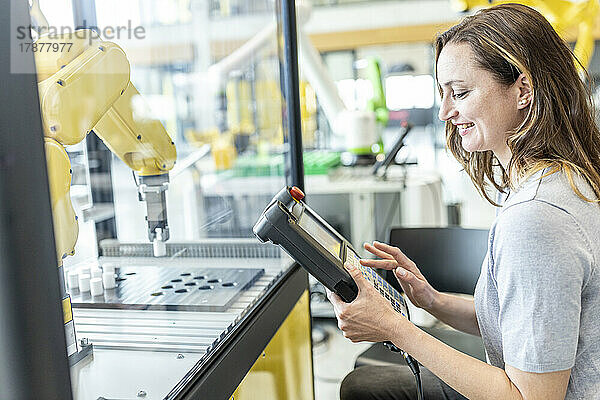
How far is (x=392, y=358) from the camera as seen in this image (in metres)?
1.63

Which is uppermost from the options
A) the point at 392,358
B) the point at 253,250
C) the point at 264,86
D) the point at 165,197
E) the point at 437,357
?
the point at 264,86

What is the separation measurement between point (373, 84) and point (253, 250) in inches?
97.6

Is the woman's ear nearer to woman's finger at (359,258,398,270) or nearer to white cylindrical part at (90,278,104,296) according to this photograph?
woman's finger at (359,258,398,270)

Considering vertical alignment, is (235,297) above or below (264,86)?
below

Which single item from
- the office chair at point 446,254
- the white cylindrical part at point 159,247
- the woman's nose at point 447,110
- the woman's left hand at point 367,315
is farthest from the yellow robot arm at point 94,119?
the office chair at point 446,254

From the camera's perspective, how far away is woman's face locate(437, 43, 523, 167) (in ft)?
3.24

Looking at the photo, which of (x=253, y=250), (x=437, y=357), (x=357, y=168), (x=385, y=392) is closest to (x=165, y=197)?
(x=253, y=250)

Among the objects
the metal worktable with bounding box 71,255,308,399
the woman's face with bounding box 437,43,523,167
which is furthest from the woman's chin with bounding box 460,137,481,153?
the metal worktable with bounding box 71,255,308,399

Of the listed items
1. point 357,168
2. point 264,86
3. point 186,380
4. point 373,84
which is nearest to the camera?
point 186,380

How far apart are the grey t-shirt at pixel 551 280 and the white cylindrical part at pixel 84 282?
2.23 feet

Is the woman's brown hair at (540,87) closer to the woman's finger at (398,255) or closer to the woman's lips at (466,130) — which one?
the woman's lips at (466,130)

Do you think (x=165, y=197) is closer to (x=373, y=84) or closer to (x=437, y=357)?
(x=437, y=357)

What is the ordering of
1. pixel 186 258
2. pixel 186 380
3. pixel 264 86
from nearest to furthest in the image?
1. pixel 186 380
2. pixel 186 258
3. pixel 264 86

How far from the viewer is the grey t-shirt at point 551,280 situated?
0.86 meters
